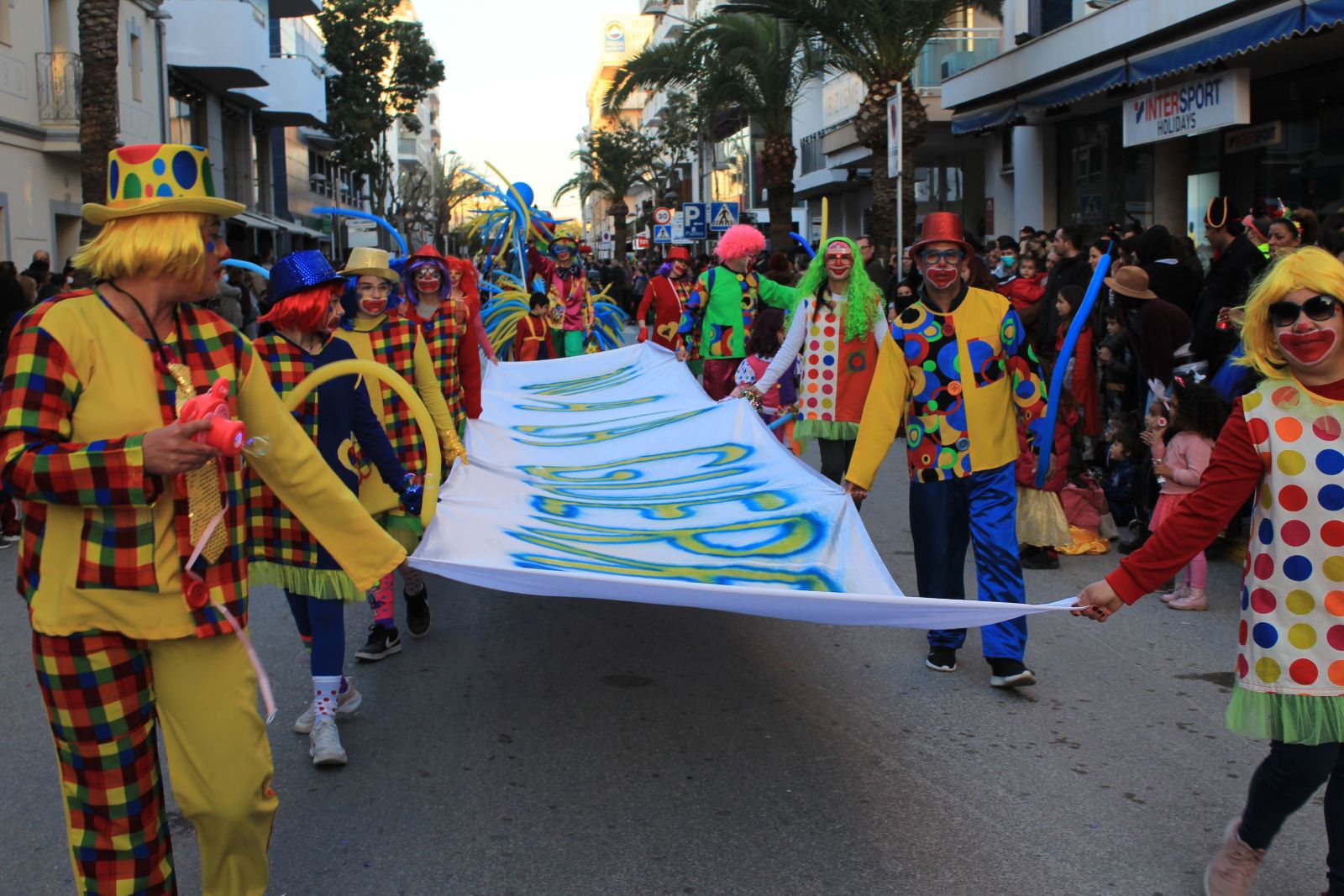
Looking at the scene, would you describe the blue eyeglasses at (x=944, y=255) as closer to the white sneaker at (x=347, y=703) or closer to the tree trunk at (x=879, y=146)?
the white sneaker at (x=347, y=703)

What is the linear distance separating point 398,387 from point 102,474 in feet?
4.36

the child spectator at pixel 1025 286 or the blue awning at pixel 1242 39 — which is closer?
the blue awning at pixel 1242 39

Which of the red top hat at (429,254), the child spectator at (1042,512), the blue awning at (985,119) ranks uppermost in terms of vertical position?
the blue awning at (985,119)

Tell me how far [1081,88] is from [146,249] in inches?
598

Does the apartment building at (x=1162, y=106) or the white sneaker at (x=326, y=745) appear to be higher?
the apartment building at (x=1162, y=106)

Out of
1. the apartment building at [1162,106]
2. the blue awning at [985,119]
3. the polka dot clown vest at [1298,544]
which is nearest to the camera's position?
the polka dot clown vest at [1298,544]

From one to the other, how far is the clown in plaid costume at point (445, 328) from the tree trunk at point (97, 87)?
9.41 m

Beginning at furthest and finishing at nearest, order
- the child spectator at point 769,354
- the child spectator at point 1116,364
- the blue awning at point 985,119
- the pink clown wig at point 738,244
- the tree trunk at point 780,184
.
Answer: the tree trunk at point 780,184
the blue awning at point 985,119
the pink clown wig at point 738,244
the child spectator at point 769,354
the child spectator at point 1116,364

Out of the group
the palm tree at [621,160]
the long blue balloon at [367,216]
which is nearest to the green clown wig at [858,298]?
Result: the long blue balloon at [367,216]

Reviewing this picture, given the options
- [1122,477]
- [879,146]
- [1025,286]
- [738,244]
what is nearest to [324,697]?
[1122,477]

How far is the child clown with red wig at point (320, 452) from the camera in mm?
4781

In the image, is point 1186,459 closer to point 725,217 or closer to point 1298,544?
point 1298,544

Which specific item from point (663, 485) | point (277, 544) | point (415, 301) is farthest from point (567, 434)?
point (277, 544)

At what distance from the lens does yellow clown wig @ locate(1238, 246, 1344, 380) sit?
3188mm
